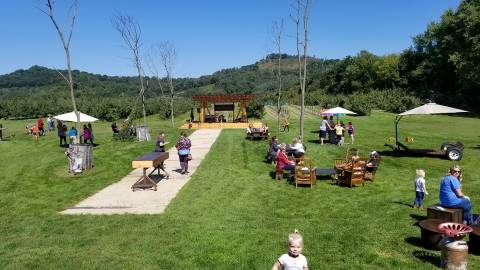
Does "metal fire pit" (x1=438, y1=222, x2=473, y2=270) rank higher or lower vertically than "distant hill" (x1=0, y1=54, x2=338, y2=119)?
lower

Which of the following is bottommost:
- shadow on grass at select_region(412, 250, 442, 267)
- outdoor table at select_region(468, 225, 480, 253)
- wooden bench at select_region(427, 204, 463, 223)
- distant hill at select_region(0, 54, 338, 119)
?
shadow on grass at select_region(412, 250, 442, 267)

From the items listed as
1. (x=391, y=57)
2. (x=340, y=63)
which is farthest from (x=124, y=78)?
(x=391, y=57)

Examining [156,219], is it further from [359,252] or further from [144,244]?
[359,252]

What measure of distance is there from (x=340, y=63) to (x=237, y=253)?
100034mm

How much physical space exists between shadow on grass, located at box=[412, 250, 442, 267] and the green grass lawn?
29mm

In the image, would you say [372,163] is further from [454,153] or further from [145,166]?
[145,166]

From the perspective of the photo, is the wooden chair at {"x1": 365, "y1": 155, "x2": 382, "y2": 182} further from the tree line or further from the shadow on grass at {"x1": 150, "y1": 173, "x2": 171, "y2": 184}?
the tree line

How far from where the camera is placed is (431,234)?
796 centimetres

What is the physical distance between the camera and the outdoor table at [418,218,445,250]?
786 centimetres

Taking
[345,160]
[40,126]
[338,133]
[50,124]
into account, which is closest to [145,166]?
[345,160]

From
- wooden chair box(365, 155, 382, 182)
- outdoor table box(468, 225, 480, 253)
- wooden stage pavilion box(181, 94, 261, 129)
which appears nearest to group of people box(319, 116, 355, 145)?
wooden chair box(365, 155, 382, 182)

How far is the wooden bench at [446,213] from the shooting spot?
8.39 meters

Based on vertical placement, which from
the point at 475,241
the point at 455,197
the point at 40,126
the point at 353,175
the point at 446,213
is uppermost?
the point at 40,126

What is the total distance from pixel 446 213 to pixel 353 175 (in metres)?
5.35
